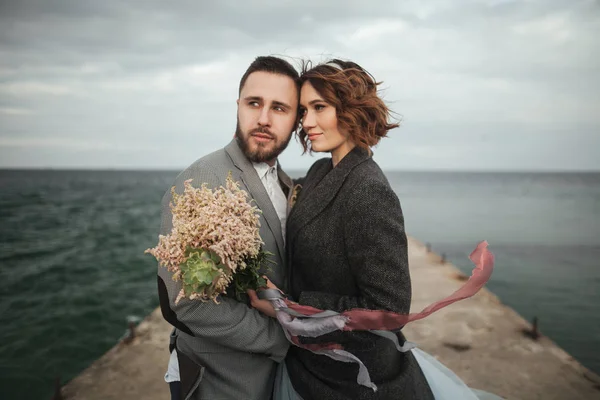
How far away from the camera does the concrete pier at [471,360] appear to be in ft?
16.0

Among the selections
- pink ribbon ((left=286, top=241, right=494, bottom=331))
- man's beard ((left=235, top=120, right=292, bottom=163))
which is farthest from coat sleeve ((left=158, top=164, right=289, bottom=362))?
pink ribbon ((left=286, top=241, right=494, bottom=331))

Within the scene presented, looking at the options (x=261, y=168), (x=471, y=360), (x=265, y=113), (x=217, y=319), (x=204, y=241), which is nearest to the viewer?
(x=204, y=241)

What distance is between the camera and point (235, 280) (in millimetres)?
2189

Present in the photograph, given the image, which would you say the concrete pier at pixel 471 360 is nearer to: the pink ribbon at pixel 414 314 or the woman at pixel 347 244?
the woman at pixel 347 244

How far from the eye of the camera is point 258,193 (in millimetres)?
2672

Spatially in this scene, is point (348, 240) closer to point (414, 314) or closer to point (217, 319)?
point (414, 314)

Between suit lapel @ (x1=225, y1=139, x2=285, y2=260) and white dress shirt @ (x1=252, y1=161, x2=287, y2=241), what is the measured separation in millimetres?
150

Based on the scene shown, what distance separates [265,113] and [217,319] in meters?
1.50

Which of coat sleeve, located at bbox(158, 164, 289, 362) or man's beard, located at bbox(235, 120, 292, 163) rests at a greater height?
man's beard, located at bbox(235, 120, 292, 163)

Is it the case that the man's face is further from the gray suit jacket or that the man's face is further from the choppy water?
the choppy water

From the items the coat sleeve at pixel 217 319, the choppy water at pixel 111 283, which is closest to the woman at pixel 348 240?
the coat sleeve at pixel 217 319

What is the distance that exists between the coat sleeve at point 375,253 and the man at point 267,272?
47 centimetres

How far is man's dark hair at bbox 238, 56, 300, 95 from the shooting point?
2873mm

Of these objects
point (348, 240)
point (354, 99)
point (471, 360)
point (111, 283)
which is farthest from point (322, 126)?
point (111, 283)
